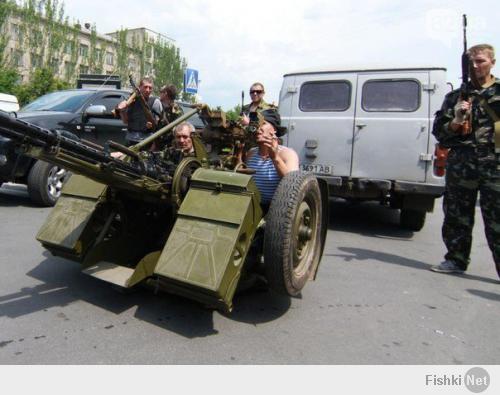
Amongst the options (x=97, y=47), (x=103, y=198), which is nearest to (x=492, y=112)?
(x=103, y=198)

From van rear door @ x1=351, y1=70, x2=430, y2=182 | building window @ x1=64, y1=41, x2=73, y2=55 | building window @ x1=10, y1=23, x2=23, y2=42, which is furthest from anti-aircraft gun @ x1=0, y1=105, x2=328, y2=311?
building window @ x1=64, y1=41, x2=73, y2=55

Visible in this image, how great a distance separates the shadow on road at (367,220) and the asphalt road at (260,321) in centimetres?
178

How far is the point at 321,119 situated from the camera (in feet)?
20.4

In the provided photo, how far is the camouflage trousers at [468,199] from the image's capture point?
4.00 metres

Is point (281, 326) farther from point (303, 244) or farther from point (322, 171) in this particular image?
point (322, 171)

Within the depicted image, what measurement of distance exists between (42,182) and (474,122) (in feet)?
17.8

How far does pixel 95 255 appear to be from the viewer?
3.27 m

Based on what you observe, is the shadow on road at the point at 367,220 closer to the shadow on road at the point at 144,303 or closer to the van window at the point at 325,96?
the van window at the point at 325,96

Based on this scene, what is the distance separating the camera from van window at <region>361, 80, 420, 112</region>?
577 cm

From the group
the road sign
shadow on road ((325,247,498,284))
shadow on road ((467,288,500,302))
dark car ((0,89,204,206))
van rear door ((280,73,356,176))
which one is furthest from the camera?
the road sign

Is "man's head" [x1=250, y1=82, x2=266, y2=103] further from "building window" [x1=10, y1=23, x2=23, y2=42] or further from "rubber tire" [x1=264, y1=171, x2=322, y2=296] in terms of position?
"building window" [x1=10, y1=23, x2=23, y2=42]

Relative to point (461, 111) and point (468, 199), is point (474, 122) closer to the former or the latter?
point (461, 111)

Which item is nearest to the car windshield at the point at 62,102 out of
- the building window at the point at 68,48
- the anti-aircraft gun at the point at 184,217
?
the anti-aircraft gun at the point at 184,217

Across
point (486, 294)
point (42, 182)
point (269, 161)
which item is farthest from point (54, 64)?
point (486, 294)
